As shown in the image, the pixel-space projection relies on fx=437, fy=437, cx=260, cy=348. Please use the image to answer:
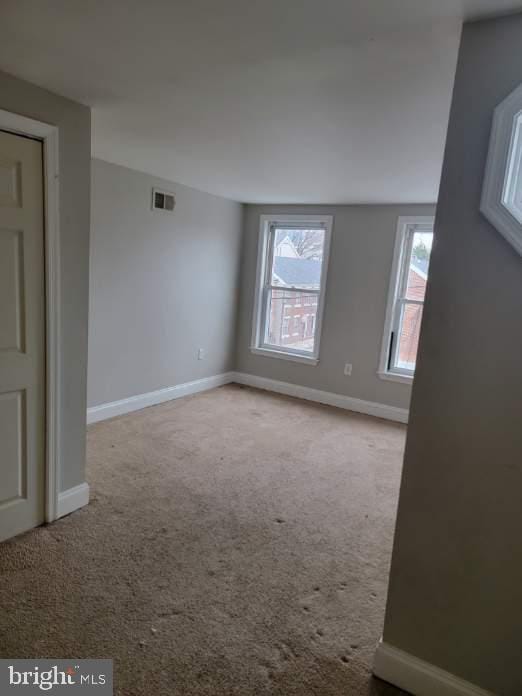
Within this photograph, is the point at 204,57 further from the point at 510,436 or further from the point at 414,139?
the point at 510,436

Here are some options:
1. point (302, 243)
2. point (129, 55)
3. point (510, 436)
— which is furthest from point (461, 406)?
point (302, 243)

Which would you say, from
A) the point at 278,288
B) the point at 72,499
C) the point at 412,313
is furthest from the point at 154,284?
the point at 412,313

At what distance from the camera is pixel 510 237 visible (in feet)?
4.20

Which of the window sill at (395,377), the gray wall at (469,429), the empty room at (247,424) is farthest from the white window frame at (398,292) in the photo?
the gray wall at (469,429)

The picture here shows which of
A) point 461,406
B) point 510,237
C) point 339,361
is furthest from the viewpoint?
point 339,361

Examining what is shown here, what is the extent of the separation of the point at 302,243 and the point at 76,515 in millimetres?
3612

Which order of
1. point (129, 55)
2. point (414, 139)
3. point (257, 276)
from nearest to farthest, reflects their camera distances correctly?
1. point (129, 55)
2. point (414, 139)
3. point (257, 276)

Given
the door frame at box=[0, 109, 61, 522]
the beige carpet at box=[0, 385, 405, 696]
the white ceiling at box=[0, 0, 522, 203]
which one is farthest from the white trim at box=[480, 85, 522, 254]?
the door frame at box=[0, 109, 61, 522]

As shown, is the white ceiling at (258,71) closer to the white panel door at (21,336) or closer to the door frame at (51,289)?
the door frame at (51,289)

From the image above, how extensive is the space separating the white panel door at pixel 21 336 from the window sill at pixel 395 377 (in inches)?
129

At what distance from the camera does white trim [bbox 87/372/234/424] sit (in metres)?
3.89

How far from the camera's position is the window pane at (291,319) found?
502 cm

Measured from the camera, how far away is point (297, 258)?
5031 mm

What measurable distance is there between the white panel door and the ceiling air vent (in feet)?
6.54
